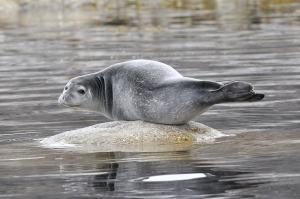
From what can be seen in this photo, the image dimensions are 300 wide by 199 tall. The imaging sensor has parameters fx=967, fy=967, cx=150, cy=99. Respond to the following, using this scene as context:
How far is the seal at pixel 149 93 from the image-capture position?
28.4 feet

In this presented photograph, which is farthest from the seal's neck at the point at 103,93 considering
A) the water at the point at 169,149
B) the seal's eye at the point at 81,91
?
the water at the point at 169,149

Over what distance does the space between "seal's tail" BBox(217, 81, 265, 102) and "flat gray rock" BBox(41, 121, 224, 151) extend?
2.08ft

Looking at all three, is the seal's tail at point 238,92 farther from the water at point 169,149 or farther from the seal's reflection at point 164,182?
the seal's reflection at point 164,182

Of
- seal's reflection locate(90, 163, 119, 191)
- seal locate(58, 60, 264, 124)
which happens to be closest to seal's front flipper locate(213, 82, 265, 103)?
seal locate(58, 60, 264, 124)

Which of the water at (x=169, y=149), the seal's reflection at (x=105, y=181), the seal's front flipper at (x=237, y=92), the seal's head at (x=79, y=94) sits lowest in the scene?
the water at (x=169, y=149)

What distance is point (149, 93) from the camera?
9.13 meters

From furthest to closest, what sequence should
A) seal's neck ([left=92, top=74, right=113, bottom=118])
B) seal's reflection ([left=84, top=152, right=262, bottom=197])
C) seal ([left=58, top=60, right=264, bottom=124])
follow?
seal's neck ([left=92, top=74, right=113, bottom=118]), seal ([left=58, top=60, right=264, bottom=124]), seal's reflection ([left=84, top=152, right=262, bottom=197])

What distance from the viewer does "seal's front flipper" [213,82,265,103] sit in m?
8.33

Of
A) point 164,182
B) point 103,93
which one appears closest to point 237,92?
point 103,93

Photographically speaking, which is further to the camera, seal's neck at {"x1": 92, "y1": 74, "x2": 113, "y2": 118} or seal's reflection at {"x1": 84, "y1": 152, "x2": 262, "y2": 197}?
seal's neck at {"x1": 92, "y1": 74, "x2": 113, "y2": 118}

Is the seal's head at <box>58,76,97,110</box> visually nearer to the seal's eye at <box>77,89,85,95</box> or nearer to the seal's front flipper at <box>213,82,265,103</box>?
the seal's eye at <box>77,89,85,95</box>

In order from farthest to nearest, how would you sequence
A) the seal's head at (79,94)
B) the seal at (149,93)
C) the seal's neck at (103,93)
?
the seal's head at (79,94)
the seal's neck at (103,93)
the seal at (149,93)

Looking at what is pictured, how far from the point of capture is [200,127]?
935 cm

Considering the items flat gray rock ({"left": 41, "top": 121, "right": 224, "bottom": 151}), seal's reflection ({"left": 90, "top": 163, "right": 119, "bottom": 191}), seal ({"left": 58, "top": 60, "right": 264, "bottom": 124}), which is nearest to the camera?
seal's reflection ({"left": 90, "top": 163, "right": 119, "bottom": 191})
